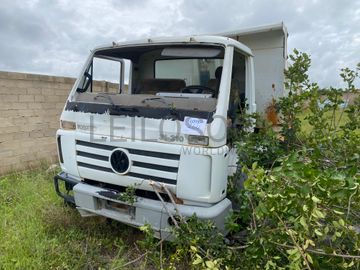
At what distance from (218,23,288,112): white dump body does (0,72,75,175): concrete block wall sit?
4040 millimetres

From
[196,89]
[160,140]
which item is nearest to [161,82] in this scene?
[196,89]

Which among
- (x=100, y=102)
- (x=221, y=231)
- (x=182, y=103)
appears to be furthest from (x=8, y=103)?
(x=221, y=231)

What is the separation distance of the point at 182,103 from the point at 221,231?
3.93 feet

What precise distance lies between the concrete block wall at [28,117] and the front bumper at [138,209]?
293 cm

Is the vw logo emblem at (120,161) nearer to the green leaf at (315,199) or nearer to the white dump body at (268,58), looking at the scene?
the green leaf at (315,199)

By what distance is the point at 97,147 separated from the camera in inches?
116

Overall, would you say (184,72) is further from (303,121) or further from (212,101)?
(303,121)

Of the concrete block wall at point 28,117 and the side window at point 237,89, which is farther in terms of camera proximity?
the concrete block wall at point 28,117

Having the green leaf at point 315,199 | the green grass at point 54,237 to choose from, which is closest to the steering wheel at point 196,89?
the green grass at point 54,237

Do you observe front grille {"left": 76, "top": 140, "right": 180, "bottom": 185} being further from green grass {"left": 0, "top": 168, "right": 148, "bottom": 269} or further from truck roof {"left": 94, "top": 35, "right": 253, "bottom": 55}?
truck roof {"left": 94, "top": 35, "right": 253, "bottom": 55}

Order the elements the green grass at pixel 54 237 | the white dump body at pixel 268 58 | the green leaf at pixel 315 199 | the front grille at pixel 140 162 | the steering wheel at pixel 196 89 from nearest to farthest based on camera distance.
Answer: the green leaf at pixel 315 199 → the front grille at pixel 140 162 → the green grass at pixel 54 237 → the steering wheel at pixel 196 89 → the white dump body at pixel 268 58

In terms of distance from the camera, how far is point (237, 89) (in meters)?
3.38

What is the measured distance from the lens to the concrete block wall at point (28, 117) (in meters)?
5.30

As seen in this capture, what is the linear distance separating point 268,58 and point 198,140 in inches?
83.3
